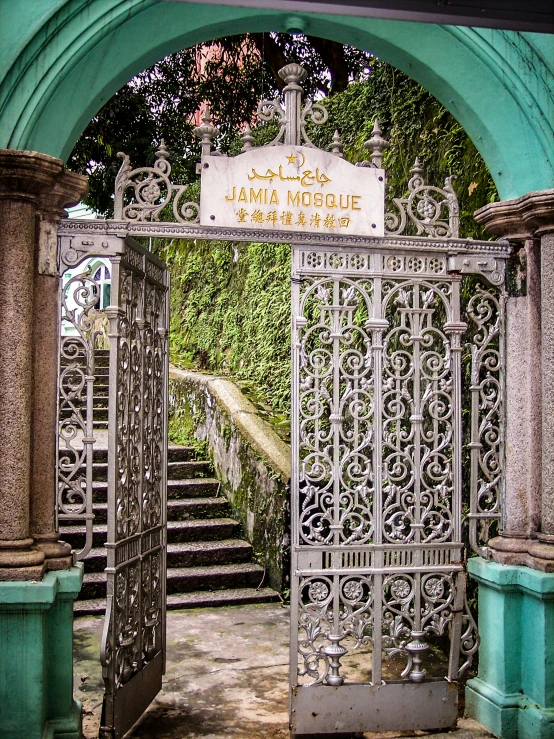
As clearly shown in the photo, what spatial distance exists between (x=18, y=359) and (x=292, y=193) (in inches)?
65.7

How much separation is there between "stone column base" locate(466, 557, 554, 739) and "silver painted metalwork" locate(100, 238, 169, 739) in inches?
75.8

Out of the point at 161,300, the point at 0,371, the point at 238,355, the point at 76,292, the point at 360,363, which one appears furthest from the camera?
the point at 238,355

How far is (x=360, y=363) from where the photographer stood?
14.3 ft

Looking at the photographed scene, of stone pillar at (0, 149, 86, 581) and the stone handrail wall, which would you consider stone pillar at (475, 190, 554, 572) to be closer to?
stone pillar at (0, 149, 86, 581)

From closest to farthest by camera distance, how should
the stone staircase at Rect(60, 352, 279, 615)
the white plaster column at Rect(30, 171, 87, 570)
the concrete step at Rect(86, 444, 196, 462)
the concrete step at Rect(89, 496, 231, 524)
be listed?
the white plaster column at Rect(30, 171, 87, 570)
the stone staircase at Rect(60, 352, 279, 615)
the concrete step at Rect(89, 496, 231, 524)
the concrete step at Rect(86, 444, 196, 462)

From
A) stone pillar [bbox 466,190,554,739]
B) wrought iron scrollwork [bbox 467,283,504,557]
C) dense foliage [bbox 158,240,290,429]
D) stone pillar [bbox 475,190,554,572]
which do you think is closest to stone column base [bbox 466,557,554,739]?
stone pillar [bbox 466,190,554,739]

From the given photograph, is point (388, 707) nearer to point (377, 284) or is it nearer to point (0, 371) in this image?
point (377, 284)

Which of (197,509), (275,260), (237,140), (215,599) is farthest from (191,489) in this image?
(237,140)

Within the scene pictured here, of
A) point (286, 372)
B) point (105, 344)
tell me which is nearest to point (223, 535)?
point (286, 372)

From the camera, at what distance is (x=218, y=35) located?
4.30 m

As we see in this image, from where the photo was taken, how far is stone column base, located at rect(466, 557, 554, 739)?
4090 mm

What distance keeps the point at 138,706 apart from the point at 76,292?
2.35 metres

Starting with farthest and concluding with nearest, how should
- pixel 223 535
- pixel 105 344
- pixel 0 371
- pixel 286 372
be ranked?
1. pixel 105 344
2. pixel 286 372
3. pixel 223 535
4. pixel 0 371

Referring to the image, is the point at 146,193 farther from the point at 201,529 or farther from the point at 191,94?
the point at 191,94
